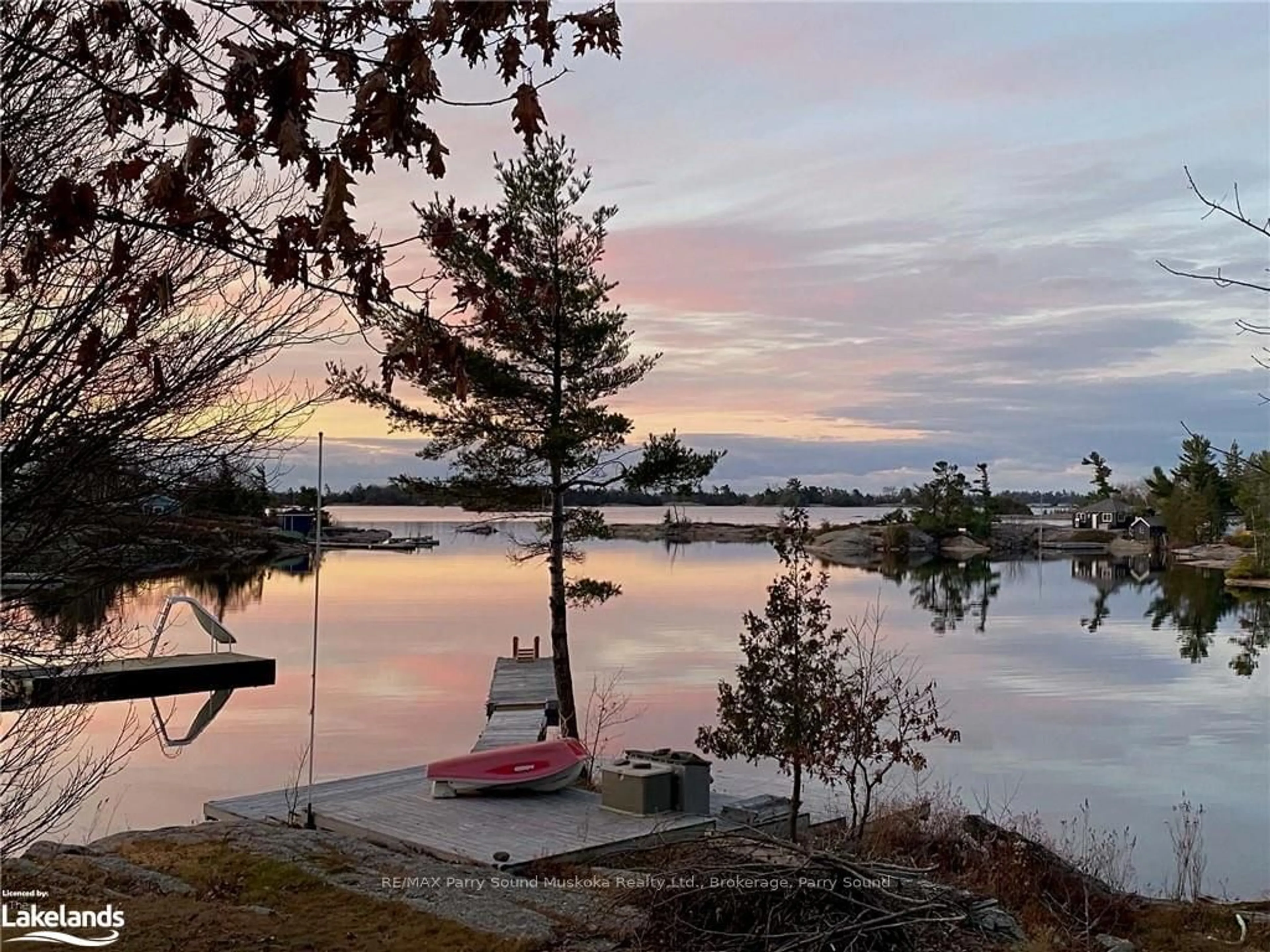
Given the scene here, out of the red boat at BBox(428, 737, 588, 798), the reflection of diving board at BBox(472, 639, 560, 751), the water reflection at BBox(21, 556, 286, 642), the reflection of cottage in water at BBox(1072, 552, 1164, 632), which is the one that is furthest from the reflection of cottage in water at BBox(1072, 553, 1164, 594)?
the water reflection at BBox(21, 556, 286, 642)

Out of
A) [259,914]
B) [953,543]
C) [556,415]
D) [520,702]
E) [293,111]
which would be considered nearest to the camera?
[293,111]

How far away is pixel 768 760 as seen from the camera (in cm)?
1399

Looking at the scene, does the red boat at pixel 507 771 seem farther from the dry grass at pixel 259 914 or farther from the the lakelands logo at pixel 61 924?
the the lakelands logo at pixel 61 924

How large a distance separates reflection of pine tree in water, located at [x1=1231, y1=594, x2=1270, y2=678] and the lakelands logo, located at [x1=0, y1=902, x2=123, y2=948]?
24.7m

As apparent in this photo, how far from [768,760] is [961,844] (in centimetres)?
525

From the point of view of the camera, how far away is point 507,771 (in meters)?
10.6

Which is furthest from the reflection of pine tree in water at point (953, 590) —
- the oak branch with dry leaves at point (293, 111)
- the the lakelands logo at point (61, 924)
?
the oak branch with dry leaves at point (293, 111)

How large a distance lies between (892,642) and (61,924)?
83.1 ft

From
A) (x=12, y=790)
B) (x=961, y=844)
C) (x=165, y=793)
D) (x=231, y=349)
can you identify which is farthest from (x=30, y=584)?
(x=165, y=793)

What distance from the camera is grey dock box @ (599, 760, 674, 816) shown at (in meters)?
9.88

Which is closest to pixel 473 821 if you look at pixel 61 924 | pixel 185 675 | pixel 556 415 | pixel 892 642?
pixel 61 924

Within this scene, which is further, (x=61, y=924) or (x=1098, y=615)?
(x=1098, y=615)

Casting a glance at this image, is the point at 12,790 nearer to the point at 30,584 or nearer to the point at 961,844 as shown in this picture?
the point at 30,584

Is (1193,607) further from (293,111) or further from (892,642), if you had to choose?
(293,111)
